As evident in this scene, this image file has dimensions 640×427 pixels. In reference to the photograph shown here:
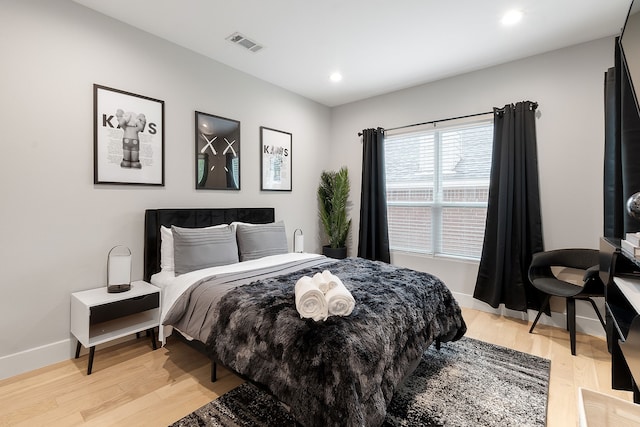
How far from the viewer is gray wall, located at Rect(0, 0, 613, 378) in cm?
224

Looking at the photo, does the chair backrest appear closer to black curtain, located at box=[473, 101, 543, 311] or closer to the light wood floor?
black curtain, located at box=[473, 101, 543, 311]

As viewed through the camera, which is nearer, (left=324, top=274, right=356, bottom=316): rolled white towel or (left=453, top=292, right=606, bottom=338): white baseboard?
(left=324, top=274, right=356, bottom=316): rolled white towel

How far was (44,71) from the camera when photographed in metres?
2.32

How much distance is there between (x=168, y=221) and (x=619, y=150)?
156 inches

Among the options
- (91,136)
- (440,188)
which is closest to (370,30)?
(440,188)

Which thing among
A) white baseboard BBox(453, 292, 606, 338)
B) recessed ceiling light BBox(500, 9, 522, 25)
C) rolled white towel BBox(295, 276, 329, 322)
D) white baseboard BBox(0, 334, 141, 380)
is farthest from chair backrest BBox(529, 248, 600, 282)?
white baseboard BBox(0, 334, 141, 380)

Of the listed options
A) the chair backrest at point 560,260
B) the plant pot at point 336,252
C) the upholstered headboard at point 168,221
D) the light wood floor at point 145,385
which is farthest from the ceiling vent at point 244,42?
the chair backrest at point 560,260

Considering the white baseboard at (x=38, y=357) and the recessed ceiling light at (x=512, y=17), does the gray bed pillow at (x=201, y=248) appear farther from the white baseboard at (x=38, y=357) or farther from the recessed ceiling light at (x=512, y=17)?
the recessed ceiling light at (x=512, y=17)

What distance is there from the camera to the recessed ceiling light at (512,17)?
2484mm

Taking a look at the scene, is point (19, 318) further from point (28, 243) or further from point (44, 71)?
point (44, 71)

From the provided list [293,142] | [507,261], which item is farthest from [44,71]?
[507,261]

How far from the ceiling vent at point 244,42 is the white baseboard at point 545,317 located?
364 centimetres

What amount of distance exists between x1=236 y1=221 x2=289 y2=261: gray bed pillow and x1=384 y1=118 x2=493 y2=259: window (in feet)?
5.72

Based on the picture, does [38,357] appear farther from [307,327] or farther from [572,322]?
[572,322]
